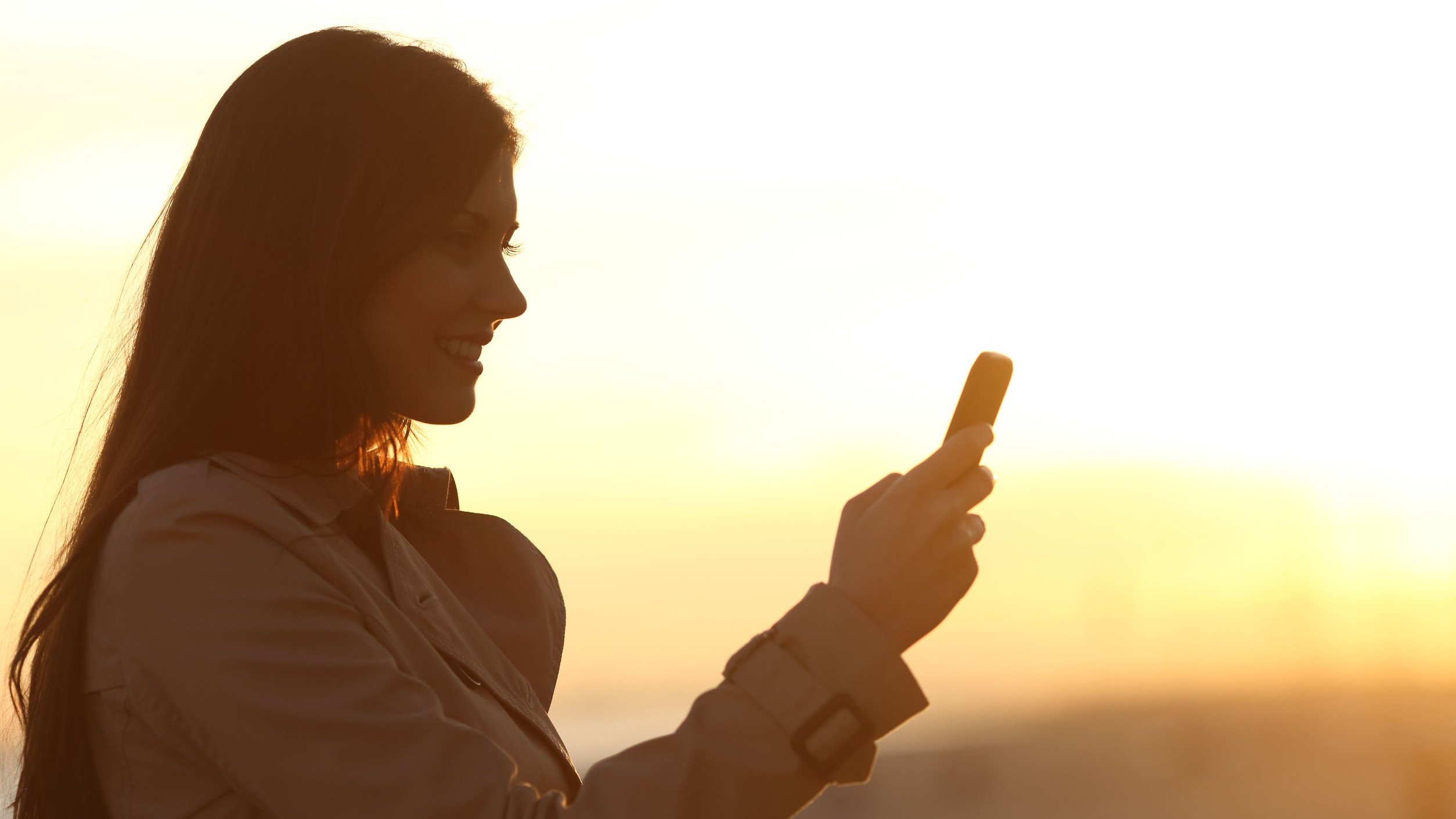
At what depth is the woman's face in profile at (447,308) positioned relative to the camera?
2689 millimetres

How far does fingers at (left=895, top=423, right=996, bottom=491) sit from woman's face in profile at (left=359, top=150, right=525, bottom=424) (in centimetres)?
95

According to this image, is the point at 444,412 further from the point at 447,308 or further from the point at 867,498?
the point at 867,498

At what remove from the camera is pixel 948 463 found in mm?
2221

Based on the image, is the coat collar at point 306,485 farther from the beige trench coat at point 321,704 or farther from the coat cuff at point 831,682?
the coat cuff at point 831,682

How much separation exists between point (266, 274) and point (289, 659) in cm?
76

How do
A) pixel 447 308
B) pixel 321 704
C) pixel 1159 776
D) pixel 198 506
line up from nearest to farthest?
pixel 321 704, pixel 198 506, pixel 447 308, pixel 1159 776

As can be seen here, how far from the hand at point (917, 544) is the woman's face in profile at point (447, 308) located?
88cm

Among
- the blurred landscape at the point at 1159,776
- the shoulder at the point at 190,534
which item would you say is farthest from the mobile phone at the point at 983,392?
the blurred landscape at the point at 1159,776

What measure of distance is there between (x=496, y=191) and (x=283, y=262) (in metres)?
0.41

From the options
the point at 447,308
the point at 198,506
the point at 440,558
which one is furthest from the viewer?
the point at 440,558

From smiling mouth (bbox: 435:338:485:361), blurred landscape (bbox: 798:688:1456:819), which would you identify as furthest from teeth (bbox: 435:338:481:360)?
blurred landscape (bbox: 798:688:1456:819)

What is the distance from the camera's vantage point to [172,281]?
8.77ft

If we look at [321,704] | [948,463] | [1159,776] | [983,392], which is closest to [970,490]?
[948,463]

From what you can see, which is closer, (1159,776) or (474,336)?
(474,336)
